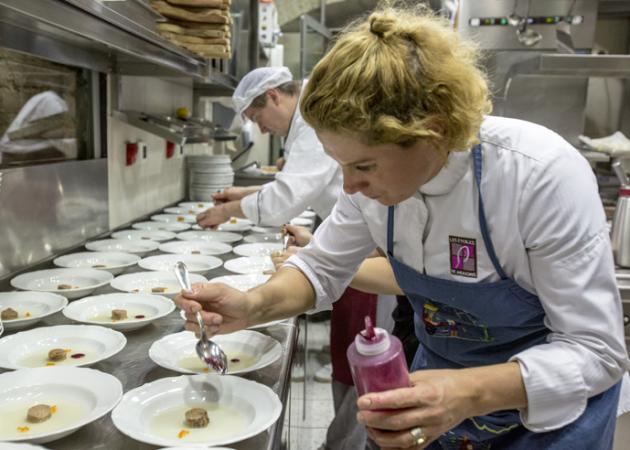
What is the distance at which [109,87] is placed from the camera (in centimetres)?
283

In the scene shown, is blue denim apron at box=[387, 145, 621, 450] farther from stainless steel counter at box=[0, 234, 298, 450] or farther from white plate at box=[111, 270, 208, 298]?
white plate at box=[111, 270, 208, 298]

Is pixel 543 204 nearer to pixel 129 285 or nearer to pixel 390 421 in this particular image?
pixel 390 421

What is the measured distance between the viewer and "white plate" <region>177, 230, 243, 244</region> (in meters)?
2.80

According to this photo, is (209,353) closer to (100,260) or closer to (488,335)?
(488,335)

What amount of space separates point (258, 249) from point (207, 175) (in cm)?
185

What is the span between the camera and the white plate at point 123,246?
95.6 inches

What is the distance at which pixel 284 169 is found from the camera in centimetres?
270

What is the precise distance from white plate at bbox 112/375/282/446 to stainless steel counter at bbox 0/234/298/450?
34 mm

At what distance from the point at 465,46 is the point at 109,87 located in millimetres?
2244

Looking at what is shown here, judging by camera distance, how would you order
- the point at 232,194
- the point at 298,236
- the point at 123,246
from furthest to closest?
the point at 232,194 < the point at 123,246 < the point at 298,236

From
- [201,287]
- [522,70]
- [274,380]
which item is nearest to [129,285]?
[201,287]

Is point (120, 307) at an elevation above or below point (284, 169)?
below

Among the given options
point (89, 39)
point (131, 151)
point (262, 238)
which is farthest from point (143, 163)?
point (89, 39)

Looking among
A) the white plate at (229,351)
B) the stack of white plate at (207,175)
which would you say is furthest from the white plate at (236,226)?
the white plate at (229,351)
